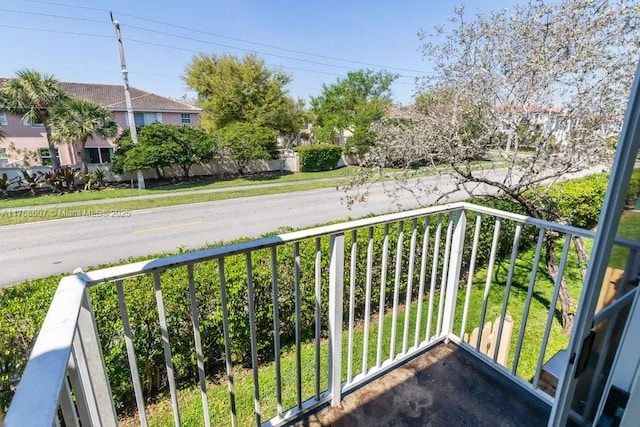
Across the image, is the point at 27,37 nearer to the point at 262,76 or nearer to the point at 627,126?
the point at 262,76

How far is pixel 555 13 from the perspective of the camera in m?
3.49

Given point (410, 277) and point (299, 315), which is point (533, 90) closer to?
point (410, 277)

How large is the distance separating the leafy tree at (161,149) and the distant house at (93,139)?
4.90 meters

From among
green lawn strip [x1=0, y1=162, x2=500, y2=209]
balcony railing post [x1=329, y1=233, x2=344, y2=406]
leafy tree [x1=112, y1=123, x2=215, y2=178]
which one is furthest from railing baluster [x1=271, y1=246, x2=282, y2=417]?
leafy tree [x1=112, y1=123, x2=215, y2=178]

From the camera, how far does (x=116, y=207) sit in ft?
34.2

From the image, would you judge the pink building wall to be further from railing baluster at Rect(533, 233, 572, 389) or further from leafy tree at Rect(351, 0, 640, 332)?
railing baluster at Rect(533, 233, 572, 389)

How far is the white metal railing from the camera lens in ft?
2.60

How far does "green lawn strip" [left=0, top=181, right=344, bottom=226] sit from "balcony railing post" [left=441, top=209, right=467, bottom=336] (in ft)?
32.1

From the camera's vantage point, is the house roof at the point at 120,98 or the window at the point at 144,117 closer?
the house roof at the point at 120,98

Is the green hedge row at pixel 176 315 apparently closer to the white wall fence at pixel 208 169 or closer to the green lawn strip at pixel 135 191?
the green lawn strip at pixel 135 191

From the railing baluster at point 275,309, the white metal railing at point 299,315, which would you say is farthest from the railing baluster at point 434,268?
the railing baluster at point 275,309

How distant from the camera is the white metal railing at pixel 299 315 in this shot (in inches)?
31.2
